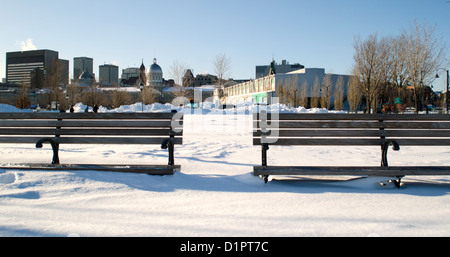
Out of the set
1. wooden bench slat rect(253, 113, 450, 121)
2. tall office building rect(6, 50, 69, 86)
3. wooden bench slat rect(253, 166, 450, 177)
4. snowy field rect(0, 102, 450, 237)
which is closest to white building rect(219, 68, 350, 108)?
wooden bench slat rect(253, 113, 450, 121)

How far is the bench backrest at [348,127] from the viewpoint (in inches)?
163

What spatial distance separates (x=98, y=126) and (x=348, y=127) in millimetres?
3472

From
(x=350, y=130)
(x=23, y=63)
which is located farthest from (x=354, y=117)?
(x=23, y=63)

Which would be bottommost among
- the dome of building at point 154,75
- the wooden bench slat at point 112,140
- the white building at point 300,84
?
the wooden bench slat at point 112,140

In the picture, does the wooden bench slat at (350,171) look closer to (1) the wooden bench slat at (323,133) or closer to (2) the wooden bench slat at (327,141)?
(2) the wooden bench slat at (327,141)

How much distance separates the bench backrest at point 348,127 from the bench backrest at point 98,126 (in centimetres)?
122

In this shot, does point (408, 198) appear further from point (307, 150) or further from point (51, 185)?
point (51, 185)

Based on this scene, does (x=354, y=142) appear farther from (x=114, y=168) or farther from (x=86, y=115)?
(x=86, y=115)

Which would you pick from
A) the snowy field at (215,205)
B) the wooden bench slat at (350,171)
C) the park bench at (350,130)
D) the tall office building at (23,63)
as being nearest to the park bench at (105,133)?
the snowy field at (215,205)

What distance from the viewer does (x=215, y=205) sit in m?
3.20

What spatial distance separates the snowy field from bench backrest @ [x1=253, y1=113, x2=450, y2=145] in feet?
1.70

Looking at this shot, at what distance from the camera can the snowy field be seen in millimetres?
2592

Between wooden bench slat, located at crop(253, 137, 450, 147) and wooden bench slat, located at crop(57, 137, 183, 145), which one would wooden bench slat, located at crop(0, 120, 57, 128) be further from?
wooden bench slat, located at crop(253, 137, 450, 147)

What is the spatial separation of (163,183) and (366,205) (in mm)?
2316
